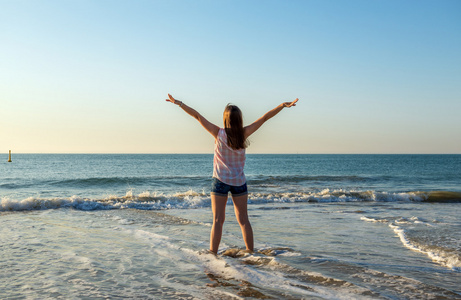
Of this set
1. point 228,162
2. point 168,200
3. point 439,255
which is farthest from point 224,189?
point 168,200

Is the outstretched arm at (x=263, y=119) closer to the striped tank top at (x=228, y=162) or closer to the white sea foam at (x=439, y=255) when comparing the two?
the striped tank top at (x=228, y=162)

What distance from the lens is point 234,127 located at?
4867 millimetres

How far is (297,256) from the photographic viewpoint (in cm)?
564

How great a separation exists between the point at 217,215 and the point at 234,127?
1.29 meters

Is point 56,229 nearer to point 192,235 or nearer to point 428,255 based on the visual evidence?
point 192,235

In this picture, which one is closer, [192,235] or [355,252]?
[355,252]

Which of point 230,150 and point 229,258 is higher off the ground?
point 230,150

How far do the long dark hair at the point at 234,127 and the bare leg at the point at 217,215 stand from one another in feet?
2.55

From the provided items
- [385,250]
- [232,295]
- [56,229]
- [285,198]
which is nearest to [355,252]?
[385,250]

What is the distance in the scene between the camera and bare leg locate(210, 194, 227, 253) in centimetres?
514

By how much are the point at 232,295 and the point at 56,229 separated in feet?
18.0

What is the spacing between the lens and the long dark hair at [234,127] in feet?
16.0

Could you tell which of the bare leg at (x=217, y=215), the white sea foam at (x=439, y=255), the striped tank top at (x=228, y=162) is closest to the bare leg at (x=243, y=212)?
the bare leg at (x=217, y=215)

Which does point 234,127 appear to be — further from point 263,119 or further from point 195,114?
point 195,114
